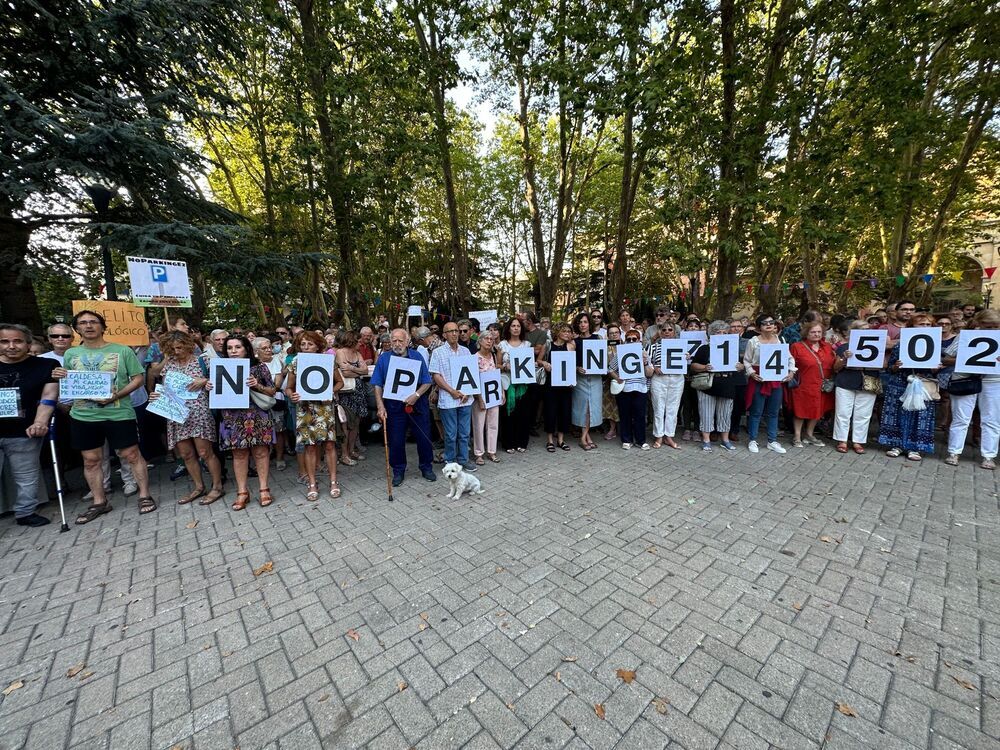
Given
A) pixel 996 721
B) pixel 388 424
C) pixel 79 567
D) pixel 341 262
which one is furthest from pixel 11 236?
pixel 996 721

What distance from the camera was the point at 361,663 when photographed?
2455 millimetres

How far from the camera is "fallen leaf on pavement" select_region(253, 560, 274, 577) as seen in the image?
3420mm

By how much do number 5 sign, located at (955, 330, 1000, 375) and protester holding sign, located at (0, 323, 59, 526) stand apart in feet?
38.4

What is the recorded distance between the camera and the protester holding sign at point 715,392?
21.3ft

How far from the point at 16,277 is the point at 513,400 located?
10.1 metres

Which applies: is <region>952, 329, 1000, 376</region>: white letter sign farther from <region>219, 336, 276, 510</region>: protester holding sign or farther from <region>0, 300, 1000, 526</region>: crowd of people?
<region>219, 336, 276, 510</region>: protester holding sign

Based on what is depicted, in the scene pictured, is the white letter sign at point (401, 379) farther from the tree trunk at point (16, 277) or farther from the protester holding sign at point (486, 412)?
the tree trunk at point (16, 277)

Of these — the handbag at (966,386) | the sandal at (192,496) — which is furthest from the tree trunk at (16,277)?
the handbag at (966,386)

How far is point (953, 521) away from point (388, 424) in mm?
6675

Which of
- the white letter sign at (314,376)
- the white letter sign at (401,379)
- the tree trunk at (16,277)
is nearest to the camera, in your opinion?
the white letter sign at (314,376)

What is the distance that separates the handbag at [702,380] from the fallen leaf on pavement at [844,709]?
504cm

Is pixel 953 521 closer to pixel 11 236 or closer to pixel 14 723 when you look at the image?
pixel 14 723

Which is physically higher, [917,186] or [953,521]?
[917,186]

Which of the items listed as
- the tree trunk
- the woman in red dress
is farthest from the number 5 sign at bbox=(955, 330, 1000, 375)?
the tree trunk
